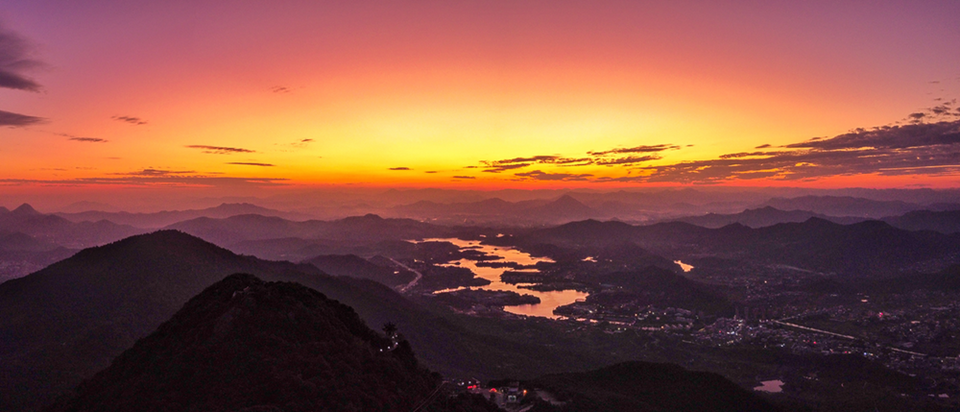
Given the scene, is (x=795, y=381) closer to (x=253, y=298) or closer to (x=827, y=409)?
(x=827, y=409)

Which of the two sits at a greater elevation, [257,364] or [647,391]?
[257,364]

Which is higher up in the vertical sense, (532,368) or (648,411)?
(648,411)

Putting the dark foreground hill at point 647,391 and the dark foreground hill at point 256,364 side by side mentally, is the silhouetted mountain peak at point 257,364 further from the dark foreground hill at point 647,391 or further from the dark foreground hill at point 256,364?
the dark foreground hill at point 647,391

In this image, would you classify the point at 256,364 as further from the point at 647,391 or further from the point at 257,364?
the point at 647,391

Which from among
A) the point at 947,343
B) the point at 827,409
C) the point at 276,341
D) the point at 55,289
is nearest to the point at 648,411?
the point at 827,409

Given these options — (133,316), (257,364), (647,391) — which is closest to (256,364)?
(257,364)

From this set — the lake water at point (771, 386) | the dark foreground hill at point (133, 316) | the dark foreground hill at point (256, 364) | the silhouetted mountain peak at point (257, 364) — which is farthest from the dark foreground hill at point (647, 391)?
the silhouetted mountain peak at point (257, 364)

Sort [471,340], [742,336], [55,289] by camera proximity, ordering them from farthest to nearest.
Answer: [742,336] < [471,340] < [55,289]
